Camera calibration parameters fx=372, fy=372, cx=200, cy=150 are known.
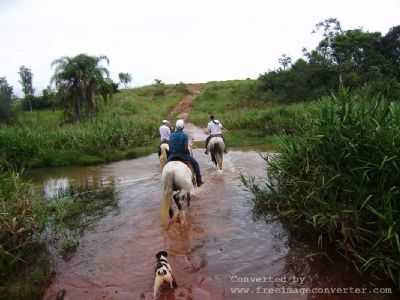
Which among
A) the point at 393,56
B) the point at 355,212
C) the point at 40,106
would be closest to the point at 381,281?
the point at 355,212

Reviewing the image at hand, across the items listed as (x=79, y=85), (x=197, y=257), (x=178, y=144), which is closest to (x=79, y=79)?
(x=79, y=85)

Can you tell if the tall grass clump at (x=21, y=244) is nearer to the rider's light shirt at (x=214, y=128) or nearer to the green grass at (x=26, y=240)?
the green grass at (x=26, y=240)

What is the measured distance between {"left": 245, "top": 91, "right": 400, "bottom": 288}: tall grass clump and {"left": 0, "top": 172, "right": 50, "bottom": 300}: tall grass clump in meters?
3.87

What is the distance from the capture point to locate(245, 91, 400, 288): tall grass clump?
180 inches

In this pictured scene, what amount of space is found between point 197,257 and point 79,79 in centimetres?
2471

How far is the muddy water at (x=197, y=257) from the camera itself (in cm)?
504

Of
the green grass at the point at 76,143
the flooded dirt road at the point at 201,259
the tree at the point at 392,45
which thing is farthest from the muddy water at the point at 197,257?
the tree at the point at 392,45

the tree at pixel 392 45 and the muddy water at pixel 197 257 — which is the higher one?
the tree at pixel 392 45

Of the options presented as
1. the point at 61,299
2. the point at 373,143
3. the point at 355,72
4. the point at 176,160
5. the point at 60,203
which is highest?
the point at 355,72

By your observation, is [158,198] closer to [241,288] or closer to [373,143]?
[241,288]

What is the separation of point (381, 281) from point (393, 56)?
120ft

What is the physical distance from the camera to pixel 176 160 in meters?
7.56

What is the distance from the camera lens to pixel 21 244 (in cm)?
569

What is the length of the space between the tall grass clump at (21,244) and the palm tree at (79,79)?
74.9 ft
